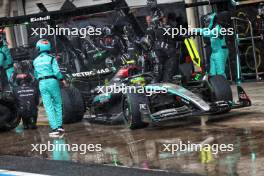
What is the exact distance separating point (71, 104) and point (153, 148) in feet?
13.4

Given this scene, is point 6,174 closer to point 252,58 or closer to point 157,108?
point 157,108

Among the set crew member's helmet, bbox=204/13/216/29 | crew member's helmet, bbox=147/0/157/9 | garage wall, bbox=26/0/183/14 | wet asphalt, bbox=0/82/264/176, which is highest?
garage wall, bbox=26/0/183/14

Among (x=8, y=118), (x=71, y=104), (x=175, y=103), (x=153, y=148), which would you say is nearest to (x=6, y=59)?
(x=8, y=118)

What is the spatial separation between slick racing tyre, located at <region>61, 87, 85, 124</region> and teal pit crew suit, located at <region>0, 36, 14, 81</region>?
3969 millimetres

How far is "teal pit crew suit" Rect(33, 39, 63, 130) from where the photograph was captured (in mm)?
11922

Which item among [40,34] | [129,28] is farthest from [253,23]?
[40,34]

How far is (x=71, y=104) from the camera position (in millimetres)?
13320

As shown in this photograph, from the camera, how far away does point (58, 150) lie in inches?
409

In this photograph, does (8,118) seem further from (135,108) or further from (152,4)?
(152,4)

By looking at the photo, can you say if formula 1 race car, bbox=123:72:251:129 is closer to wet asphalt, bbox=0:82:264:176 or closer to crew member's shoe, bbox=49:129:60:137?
wet asphalt, bbox=0:82:264:176

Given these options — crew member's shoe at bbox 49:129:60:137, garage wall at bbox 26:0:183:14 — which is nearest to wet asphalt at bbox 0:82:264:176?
crew member's shoe at bbox 49:129:60:137

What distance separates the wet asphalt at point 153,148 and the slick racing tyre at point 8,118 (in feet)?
0.78

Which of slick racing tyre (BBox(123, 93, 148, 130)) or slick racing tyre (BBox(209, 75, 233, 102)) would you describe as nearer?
slick racing tyre (BBox(123, 93, 148, 130))

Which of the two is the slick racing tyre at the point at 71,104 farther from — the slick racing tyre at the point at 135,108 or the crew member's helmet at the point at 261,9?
the crew member's helmet at the point at 261,9
